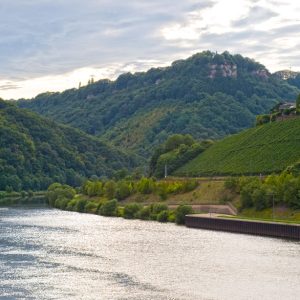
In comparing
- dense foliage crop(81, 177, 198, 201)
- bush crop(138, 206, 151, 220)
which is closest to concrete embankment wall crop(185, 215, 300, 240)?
bush crop(138, 206, 151, 220)

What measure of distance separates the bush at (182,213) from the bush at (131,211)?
14064 millimetres

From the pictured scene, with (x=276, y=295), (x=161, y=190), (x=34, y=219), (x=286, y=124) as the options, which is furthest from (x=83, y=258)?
(x=286, y=124)

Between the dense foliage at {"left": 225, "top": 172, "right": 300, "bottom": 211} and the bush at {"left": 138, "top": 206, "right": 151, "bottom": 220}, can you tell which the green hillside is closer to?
the dense foliage at {"left": 225, "top": 172, "right": 300, "bottom": 211}

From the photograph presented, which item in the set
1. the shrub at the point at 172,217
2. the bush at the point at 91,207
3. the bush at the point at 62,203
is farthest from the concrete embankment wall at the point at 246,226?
the bush at the point at 62,203

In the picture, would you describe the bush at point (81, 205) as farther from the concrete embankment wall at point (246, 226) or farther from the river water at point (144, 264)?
the river water at point (144, 264)

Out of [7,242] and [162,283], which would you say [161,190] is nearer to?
[7,242]

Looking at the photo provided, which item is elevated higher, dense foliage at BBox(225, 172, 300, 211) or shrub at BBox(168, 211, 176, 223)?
dense foliage at BBox(225, 172, 300, 211)

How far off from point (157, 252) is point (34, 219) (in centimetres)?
5920

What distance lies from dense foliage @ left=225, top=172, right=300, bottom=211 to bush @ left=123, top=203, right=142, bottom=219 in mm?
22254

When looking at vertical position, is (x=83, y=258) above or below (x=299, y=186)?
below

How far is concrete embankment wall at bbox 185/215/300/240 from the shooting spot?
10500cm

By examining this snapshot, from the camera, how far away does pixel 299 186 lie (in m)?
118

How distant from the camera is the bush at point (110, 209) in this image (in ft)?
524

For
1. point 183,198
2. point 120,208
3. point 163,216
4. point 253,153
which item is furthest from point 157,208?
point 253,153
